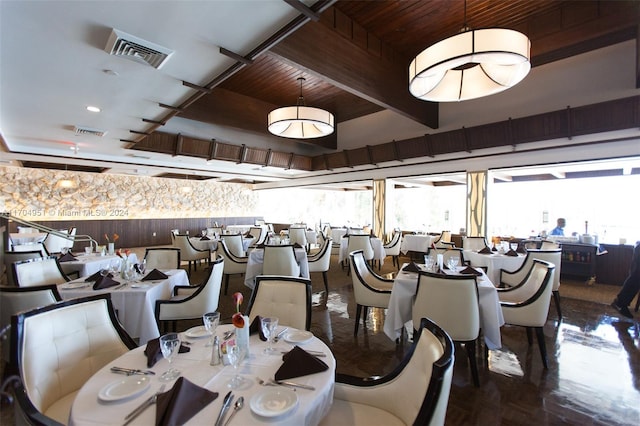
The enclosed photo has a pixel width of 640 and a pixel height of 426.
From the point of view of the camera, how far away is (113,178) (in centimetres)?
1081

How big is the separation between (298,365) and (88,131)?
19.6 feet

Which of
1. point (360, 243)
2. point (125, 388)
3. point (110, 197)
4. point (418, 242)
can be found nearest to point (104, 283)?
point (125, 388)

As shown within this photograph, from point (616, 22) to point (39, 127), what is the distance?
30.9ft

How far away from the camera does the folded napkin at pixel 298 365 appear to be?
1.39 metres

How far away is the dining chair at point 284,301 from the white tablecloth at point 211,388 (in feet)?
1.77

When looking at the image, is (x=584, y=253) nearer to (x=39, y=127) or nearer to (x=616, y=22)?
(x=616, y=22)

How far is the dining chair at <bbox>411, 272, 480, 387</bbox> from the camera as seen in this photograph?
103 inches

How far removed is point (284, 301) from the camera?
2.38 m

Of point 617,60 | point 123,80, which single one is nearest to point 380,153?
point 617,60

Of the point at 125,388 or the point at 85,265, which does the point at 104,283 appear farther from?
the point at 125,388

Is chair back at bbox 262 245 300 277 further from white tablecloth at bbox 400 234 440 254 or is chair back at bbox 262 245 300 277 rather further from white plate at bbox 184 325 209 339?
white tablecloth at bbox 400 234 440 254

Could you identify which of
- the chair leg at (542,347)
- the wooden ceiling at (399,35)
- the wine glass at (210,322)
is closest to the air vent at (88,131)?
the wooden ceiling at (399,35)

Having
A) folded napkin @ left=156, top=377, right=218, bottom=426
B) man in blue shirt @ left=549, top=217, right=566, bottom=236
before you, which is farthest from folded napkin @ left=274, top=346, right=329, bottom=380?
man in blue shirt @ left=549, top=217, right=566, bottom=236

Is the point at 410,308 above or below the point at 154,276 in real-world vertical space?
below
